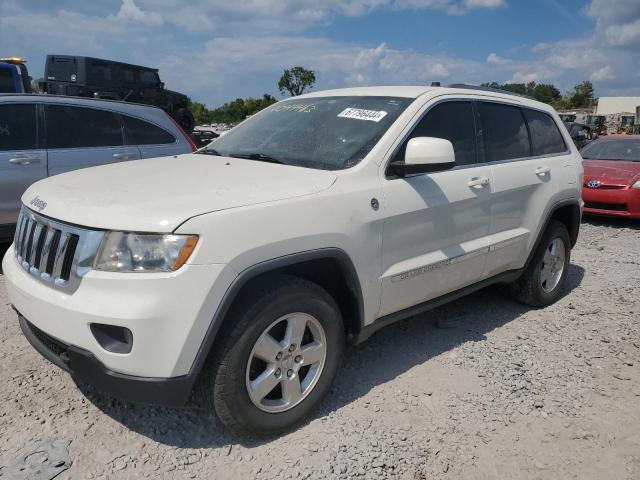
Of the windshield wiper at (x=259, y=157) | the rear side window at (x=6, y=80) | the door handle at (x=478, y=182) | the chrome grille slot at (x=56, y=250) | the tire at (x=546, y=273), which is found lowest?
the tire at (x=546, y=273)

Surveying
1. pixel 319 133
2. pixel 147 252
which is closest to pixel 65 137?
pixel 319 133

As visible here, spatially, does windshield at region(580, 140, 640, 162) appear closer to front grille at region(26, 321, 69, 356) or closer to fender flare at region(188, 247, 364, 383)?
fender flare at region(188, 247, 364, 383)

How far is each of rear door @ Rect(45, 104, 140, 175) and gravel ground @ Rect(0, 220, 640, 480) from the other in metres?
1.85

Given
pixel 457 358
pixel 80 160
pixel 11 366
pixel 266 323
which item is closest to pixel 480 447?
pixel 457 358

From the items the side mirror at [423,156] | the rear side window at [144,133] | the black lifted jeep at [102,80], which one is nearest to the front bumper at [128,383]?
the side mirror at [423,156]

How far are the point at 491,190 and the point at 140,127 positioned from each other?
3.96 m

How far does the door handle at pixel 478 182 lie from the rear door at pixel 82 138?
12.2ft

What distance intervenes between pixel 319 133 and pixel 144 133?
332 centimetres

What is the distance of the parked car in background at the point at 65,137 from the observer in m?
5.08

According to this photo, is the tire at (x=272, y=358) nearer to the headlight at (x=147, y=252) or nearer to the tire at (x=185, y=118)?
the headlight at (x=147, y=252)

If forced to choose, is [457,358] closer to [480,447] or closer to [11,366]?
[480,447]

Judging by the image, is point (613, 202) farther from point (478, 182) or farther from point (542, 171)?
point (478, 182)

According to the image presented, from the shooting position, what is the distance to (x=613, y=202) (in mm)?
8367

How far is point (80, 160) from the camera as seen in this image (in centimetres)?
545
